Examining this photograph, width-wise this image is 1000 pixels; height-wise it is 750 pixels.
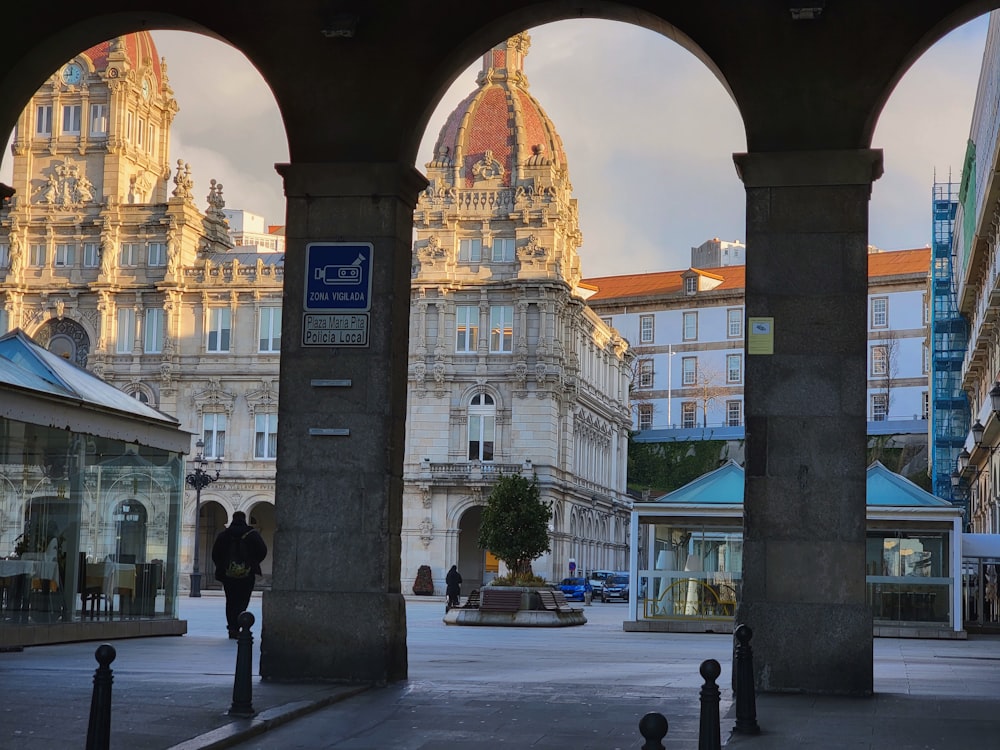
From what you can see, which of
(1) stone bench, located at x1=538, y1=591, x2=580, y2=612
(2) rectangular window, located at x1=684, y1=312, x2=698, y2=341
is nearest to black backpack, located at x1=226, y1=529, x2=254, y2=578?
(1) stone bench, located at x1=538, y1=591, x2=580, y2=612

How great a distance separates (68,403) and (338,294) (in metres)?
7.21

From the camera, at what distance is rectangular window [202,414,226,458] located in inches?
3130

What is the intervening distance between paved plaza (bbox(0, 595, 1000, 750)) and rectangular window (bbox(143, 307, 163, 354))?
64224 mm

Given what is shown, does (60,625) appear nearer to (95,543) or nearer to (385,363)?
(95,543)

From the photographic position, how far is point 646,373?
4815 inches

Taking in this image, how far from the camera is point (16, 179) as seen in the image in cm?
7919

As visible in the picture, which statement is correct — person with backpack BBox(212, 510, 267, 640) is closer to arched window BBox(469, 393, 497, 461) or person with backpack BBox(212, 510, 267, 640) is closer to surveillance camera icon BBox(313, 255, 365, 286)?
surveillance camera icon BBox(313, 255, 365, 286)

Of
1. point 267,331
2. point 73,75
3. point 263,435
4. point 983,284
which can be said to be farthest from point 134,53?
point 983,284

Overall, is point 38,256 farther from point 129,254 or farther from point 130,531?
point 130,531

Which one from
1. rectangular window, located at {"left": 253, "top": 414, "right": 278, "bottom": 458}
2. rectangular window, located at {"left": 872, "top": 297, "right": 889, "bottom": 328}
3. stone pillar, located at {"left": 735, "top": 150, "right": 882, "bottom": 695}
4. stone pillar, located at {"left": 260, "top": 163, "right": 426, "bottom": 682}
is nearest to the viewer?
stone pillar, located at {"left": 735, "top": 150, "right": 882, "bottom": 695}

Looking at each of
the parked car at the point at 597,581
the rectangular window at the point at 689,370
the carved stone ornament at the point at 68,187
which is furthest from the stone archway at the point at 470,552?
the rectangular window at the point at 689,370

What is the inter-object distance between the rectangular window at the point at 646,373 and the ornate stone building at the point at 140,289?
48123 millimetres

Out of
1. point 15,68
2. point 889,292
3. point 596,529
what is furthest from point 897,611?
point 889,292

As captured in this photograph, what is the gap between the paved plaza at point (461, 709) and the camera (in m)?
9.83
